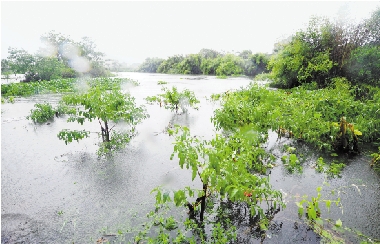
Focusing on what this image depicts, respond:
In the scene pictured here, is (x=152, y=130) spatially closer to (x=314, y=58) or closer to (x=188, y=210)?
(x=188, y=210)

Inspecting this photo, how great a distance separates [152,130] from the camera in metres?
9.09

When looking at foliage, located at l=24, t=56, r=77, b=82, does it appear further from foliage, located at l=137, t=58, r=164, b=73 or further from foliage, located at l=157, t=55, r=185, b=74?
foliage, located at l=137, t=58, r=164, b=73

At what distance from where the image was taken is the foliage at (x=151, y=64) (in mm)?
99750

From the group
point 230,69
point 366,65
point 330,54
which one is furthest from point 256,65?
point 366,65

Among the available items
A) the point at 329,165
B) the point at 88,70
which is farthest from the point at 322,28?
the point at 88,70

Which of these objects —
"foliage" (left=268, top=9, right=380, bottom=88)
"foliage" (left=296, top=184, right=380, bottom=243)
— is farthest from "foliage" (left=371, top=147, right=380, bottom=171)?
"foliage" (left=268, top=9, right=380, bottom=88)

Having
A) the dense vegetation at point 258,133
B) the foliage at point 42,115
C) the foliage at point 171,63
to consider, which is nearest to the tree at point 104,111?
the dense vegetation at point 258,133

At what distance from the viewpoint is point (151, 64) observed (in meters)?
102

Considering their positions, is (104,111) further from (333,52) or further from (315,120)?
(333,52)

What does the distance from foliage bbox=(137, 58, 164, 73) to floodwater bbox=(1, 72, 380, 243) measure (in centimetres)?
9391

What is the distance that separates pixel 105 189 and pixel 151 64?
102169 millimetres

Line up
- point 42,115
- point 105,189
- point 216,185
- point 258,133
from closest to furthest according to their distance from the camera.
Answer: point 216,185 → point 105,189 → point 258,133 → point 42,115

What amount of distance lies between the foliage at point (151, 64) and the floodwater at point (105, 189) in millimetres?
93908

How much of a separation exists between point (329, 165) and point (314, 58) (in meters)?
13.5
